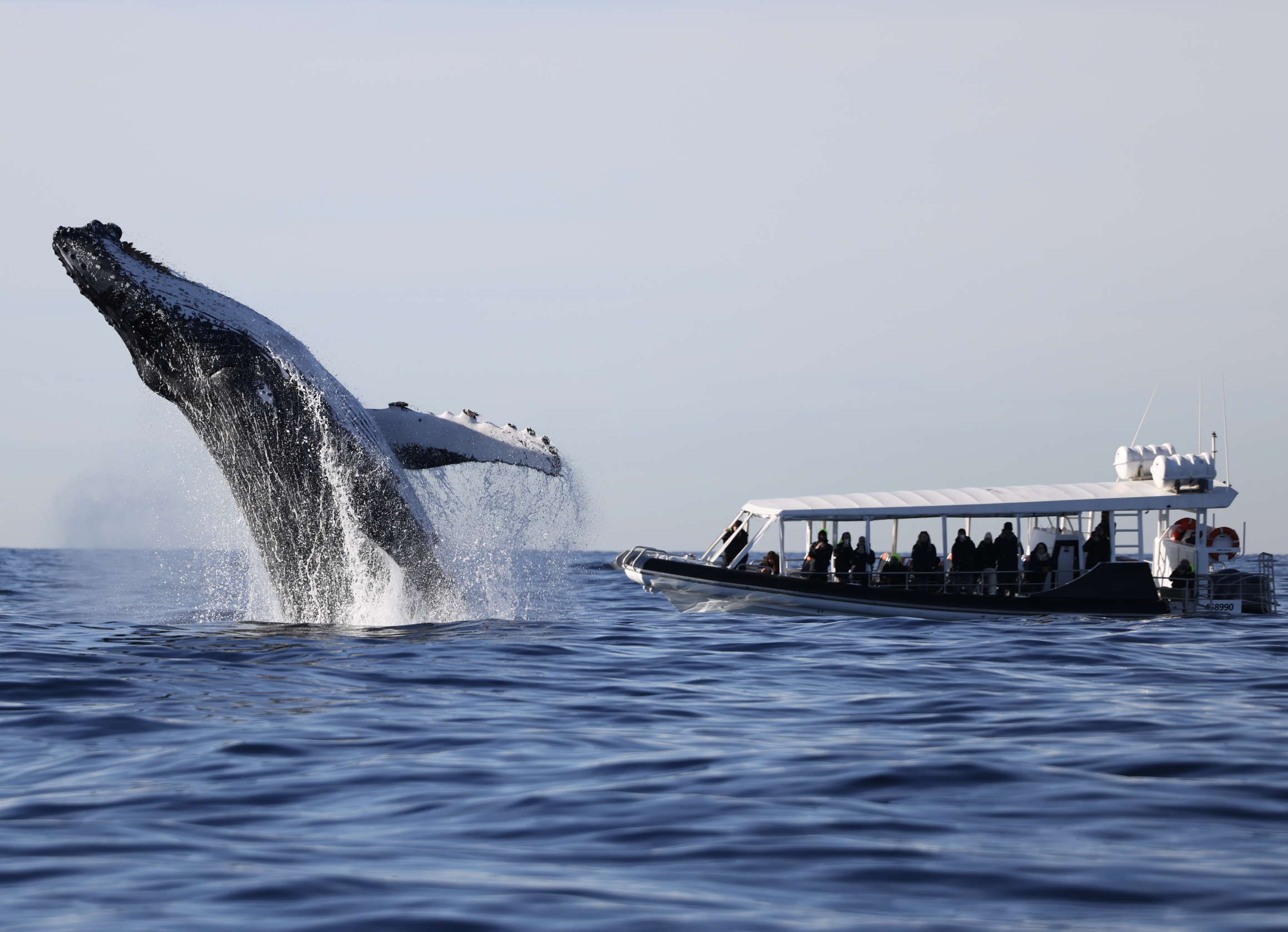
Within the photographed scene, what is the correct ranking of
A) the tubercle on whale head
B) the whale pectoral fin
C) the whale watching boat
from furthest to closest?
the whale watching boat, the whale pectoral fin, the tubercle on whale head

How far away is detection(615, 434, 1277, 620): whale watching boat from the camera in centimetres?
1991

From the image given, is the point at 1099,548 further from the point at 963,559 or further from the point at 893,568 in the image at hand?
the point at 893,568

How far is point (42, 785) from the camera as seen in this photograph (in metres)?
6.50

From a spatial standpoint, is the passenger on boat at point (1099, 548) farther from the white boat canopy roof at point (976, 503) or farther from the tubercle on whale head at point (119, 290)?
the tubercle on whale head at point (119, 290)

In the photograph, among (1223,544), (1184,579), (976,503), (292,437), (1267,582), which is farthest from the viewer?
(1223,544)

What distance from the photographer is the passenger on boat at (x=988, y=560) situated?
21000mm

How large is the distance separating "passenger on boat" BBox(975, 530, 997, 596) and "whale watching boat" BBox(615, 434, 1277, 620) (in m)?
0.08

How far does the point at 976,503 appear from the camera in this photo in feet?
67.8

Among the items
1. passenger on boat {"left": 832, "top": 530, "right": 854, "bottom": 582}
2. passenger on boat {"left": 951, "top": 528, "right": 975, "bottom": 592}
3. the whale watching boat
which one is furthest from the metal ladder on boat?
passenger on boat {"left": 832, "top": 530, "right": 854, "bottom": 582}

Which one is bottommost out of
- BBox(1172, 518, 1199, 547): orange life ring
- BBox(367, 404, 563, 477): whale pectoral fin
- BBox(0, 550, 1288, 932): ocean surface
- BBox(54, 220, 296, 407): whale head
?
BBox(0, 550, 1288, 932): ocean surface

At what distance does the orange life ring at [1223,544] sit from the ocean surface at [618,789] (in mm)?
11200

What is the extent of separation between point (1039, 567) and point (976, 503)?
5.74 feet

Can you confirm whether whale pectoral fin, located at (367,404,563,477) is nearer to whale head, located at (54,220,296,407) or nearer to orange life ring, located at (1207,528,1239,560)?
whale head, located at (54,220,296,407)

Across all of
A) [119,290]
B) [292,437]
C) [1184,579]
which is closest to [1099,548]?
[1184,579]
